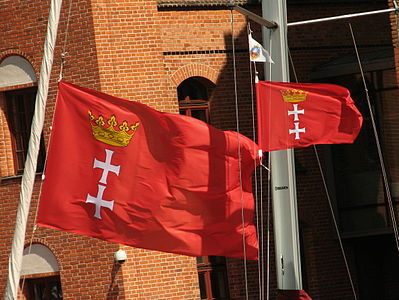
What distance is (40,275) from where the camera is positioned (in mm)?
20375

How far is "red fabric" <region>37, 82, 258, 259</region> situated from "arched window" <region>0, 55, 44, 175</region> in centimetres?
784

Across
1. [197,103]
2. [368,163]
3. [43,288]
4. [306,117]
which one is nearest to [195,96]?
[197,103]

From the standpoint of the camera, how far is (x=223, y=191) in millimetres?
13664

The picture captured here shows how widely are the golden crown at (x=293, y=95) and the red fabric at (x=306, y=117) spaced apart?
0.03 m

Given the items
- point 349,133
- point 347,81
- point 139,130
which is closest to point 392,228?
point 347,81

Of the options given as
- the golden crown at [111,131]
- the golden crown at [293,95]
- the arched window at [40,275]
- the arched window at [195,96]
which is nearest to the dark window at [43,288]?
the arched window at [40,275]

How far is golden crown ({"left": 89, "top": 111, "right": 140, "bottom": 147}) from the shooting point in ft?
40.8

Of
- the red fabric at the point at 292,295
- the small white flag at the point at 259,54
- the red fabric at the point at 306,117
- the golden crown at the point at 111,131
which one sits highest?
the small white flag at the point at 259,54

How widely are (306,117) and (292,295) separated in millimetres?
2489

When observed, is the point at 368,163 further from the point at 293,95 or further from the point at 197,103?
the point at 293,95

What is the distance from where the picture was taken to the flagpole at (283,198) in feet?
46.6

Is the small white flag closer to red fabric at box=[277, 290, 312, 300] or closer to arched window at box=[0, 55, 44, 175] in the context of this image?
red fabric at box=[277, 290, 312, 300]

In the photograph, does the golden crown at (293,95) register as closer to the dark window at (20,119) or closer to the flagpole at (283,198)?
the flagpole at (283,198)

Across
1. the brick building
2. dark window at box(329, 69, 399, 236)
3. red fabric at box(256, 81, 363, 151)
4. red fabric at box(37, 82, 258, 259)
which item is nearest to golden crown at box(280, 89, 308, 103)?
red fabric at box(256, 81, 363, 151)
